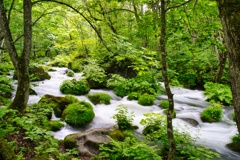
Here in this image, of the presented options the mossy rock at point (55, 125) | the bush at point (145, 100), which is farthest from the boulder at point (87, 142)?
the bush at point (145, 100)

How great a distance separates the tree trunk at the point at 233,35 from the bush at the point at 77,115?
708 cm

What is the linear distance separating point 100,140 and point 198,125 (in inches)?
213

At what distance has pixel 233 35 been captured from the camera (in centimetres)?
194

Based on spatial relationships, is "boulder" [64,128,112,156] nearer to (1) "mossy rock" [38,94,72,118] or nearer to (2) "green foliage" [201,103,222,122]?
(1) "mossy rock" [38,94,72,118]

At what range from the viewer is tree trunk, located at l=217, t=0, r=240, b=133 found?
1.93m

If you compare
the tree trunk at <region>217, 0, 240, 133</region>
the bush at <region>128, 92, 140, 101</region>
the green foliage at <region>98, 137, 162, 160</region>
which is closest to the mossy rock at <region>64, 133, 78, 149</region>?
the green foliage at <region>98, 137, 162, 160</region>

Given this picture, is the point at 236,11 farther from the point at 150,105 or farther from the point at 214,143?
the point at 150,105

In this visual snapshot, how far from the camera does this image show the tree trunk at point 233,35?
1.93 meters

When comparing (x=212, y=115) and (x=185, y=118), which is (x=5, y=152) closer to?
(x=185, y=118)

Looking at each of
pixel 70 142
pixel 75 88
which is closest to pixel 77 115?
pixel 70 142

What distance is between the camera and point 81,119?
844 cm

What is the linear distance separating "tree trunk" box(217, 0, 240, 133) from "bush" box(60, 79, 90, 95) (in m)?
10.5

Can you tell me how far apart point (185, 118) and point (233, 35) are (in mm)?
8563

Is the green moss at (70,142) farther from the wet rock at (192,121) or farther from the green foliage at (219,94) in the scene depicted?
the green foliage at (219,94)
